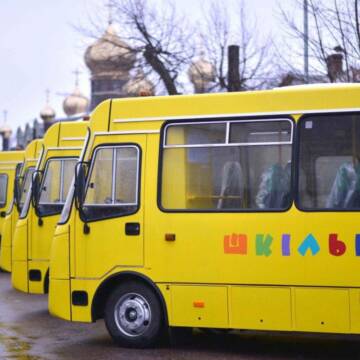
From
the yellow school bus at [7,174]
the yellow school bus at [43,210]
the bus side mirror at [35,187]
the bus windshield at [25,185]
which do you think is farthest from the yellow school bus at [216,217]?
the yellow school bus at [7,174]

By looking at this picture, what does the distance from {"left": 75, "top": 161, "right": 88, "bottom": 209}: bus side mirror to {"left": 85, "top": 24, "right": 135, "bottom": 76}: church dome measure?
48.2 ft

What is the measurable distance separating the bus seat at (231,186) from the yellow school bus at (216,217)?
0.01 metres

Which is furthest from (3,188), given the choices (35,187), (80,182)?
(80,182)

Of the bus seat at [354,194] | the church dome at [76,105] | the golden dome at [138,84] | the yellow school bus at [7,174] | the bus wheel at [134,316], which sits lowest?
the bus wheel at [134,316]

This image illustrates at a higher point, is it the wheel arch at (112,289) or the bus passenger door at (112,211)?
the bus passenger door at (112,211)

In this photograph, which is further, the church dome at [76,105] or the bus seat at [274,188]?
the church dome at [76,105]

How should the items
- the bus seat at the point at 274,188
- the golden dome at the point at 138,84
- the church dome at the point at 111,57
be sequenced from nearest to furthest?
the bus seat at the point at 274,188
the golden dome at the point at 138,84
the church dome at the point at 111,57

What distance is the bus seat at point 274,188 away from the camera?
9.80 m

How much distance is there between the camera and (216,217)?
1005 cm

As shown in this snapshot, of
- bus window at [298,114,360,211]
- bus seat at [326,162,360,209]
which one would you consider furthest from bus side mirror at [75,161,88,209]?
bus seat at [326,162,360,209]

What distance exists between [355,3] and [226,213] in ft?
25.1

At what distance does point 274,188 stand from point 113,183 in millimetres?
1955

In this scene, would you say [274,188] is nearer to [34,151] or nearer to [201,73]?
[34,151]

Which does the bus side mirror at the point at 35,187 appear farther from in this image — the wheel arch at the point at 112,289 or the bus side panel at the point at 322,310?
the bus side panel at the point at 322,310
